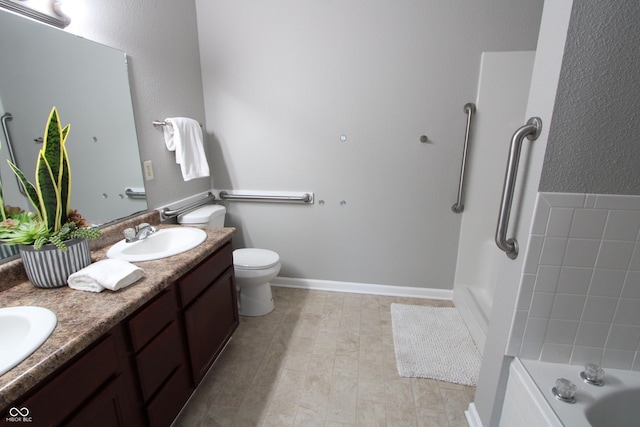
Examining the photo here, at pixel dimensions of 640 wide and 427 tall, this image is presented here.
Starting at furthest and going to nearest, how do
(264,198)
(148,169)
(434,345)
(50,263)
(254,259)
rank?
(264,198)
(254,259)
(434,345)
(148,169)
(50,263)

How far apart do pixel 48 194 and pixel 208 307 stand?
0.78 meters

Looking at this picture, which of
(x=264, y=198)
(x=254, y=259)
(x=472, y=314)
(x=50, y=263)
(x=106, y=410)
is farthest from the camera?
(x=264, y=198)

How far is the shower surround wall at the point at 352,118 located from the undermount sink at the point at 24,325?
64.2 inches

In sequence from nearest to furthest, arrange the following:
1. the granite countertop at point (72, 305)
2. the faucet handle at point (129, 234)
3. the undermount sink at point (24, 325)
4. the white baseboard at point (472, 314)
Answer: the granite countertop at point (72, 305)
the undermount sink at point (24, 325)
the faucet handle at point (129, 234)
the white baseboard at point (472, 314)

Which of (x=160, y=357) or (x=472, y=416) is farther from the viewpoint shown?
(x=472, y=416)

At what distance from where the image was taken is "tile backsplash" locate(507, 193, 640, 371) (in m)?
0.92

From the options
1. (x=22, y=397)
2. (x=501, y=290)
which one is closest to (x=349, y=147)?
(x=501, y=290)

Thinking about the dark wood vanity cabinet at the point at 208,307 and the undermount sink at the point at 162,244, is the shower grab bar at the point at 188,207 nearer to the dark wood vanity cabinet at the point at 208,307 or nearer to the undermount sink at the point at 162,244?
the undermount sink at the point at 162,244

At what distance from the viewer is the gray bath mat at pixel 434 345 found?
159 centimetres

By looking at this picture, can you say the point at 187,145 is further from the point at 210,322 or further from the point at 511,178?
the point at 511,178

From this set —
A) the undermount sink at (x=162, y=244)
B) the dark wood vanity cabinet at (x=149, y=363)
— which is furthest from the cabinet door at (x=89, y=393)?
the undermount sink at (x=162, y=244)

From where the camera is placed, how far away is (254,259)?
203 cm

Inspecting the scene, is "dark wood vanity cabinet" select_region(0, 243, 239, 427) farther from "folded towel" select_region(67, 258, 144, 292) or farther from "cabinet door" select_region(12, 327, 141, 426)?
"folded towel" select_region(67, 258, 144, 292)

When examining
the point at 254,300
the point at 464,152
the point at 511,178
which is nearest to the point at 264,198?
the point at 254,300
